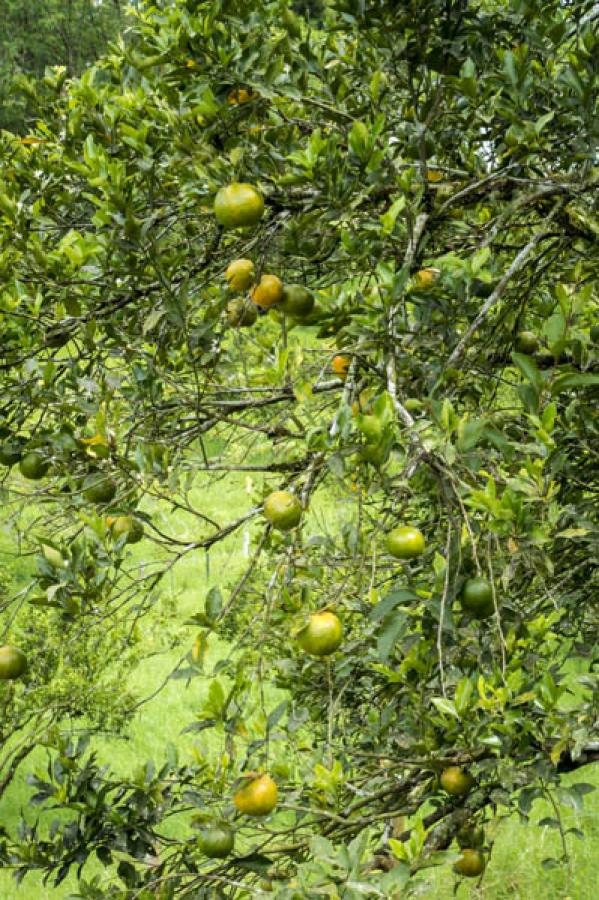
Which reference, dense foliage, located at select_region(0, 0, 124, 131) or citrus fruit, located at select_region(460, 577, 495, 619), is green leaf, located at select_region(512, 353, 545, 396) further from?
dense foliage, located at select_region(0, 0, 124, 131)

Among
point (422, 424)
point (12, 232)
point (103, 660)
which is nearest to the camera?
point (422, 424)

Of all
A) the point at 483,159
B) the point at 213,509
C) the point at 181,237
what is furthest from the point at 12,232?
the point at 213,509

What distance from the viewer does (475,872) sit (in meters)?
2.21

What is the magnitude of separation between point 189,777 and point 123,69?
74.3 inches

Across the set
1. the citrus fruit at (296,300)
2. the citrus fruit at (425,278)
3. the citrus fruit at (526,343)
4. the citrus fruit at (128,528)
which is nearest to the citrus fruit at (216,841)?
the citrus fruit at (128,528)

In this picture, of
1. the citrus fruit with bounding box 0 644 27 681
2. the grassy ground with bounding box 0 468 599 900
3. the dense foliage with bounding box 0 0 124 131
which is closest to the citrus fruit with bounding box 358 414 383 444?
the citrus fruit with bounding box 0 644 27 681

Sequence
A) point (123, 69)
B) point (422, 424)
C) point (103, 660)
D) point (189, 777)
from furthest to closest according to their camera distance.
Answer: point (103, 660), point (123, 69), point (189, 777), point (422, 424)

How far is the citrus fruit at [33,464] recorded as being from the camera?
2020 millimetres

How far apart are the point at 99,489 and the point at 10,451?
0.29 m

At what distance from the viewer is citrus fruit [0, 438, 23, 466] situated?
80.8 inches

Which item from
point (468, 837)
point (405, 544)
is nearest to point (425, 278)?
point (405, 544)

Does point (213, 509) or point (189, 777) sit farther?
point (213, 509)

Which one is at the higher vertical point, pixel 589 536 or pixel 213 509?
pixel 589 536

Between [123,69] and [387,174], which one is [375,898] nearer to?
[387,174]
